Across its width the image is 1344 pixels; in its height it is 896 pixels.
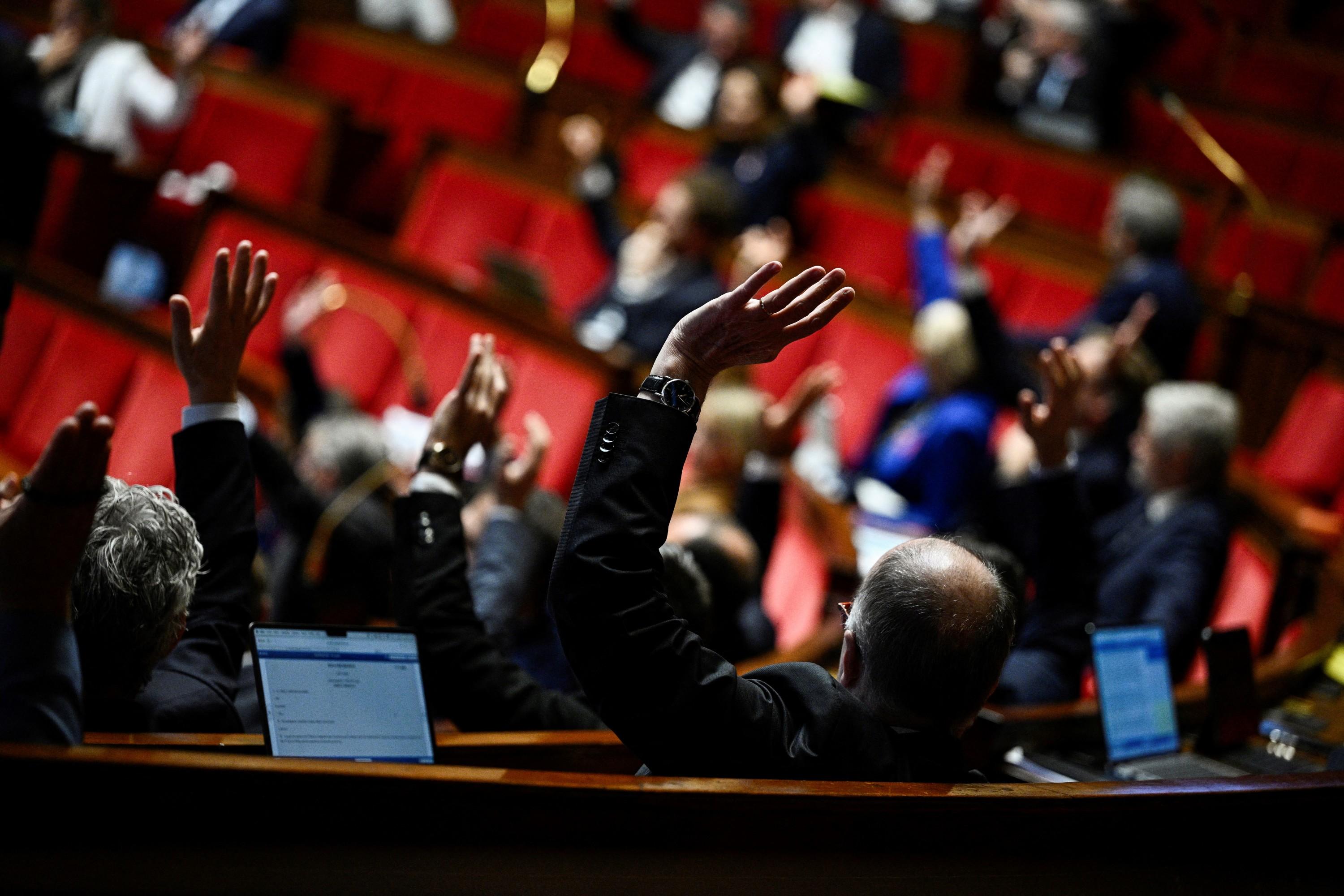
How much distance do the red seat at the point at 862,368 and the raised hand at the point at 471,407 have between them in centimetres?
110

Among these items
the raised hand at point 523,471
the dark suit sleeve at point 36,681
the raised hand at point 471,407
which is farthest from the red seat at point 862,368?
the dark suit sleeve at point 36,681

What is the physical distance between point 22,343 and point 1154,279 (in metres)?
1.43

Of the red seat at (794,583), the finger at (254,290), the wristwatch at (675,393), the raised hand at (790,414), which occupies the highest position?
the wristwatch at (675,393)

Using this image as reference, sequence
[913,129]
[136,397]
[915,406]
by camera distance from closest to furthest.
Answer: [136,397] → [915,406] → [913,129]

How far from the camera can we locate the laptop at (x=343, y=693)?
1.90 ft

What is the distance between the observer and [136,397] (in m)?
1.46

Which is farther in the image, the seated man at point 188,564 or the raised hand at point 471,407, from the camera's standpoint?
the raised hand at point 471,407

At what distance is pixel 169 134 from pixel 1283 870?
216 centimetres

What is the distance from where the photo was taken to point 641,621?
515mm

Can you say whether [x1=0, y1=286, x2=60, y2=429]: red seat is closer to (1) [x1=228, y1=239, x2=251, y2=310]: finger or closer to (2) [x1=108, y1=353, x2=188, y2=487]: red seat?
(2) [x1=108, y1=353, x2=188, y2=487]: red seat

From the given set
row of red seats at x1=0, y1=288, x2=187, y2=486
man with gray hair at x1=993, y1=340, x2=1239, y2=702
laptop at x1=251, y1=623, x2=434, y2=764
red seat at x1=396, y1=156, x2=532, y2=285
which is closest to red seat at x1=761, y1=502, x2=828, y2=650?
man with gray hair at x1=993, y1=340, x2=1239, y2=702

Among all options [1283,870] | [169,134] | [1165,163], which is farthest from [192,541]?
[1165,163]

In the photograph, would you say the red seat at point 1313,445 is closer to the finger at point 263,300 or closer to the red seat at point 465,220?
the red seat at point 465,220

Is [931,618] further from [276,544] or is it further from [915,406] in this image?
[915,406]
